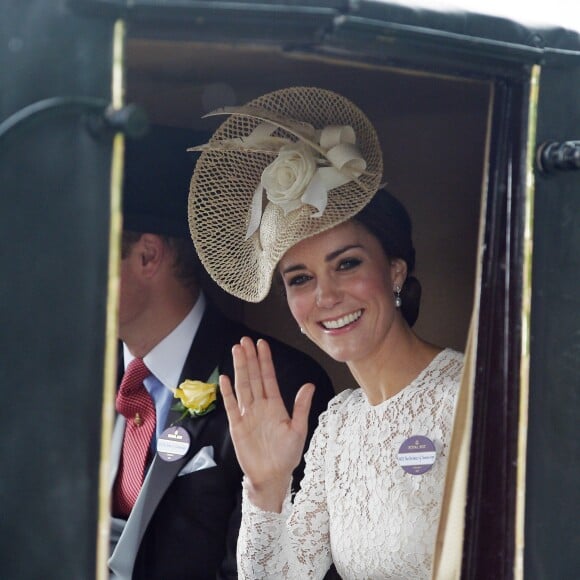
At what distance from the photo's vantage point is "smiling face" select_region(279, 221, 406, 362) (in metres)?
2.62

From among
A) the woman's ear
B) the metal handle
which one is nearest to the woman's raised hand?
the woman's ear

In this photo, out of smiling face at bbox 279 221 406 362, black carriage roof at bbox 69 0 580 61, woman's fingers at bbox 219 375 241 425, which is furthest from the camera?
smiling face at bbox 279 221 406 362

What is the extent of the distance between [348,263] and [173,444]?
61 centimetres

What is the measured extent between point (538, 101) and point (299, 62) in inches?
26.9

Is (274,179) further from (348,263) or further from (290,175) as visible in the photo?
(348,263)

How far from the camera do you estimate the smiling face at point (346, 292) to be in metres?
2.62

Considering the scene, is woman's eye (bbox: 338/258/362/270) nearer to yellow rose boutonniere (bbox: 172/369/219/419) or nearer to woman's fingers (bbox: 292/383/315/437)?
woman's fingers (bbox: 292/383/315/437)

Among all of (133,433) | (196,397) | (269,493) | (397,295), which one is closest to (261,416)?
(269,493)

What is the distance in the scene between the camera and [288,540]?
8.78 feet

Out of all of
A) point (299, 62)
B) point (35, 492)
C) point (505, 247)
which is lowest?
point (35, 492)

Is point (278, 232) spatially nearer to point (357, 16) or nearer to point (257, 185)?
point (257, 185)

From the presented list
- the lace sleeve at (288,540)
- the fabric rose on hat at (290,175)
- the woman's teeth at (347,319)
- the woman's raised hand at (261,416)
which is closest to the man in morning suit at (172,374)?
the lace sleeve at (288,540)

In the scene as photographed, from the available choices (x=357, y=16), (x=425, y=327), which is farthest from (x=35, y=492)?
(x=425, y=327)

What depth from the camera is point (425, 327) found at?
3156 millimetres
